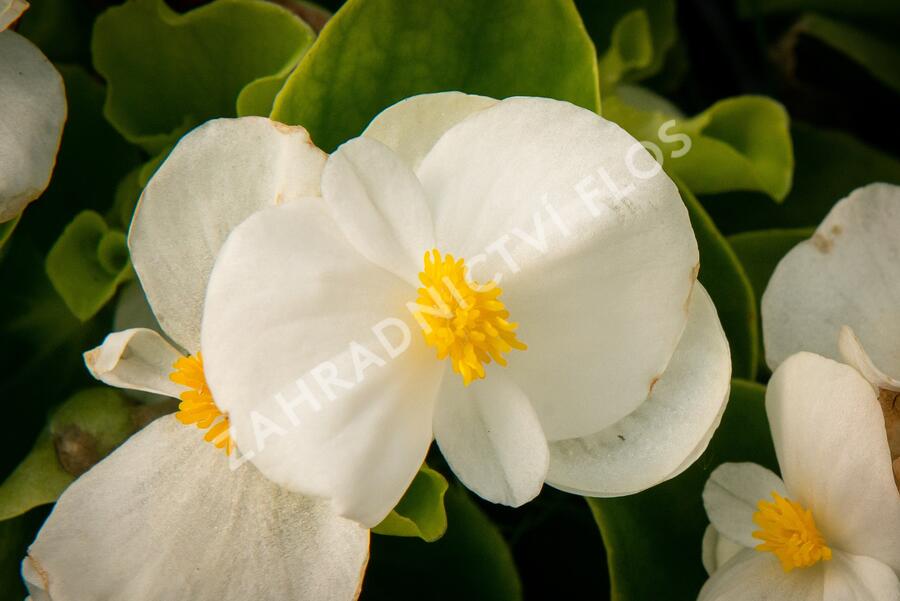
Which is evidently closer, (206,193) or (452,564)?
(206,193)

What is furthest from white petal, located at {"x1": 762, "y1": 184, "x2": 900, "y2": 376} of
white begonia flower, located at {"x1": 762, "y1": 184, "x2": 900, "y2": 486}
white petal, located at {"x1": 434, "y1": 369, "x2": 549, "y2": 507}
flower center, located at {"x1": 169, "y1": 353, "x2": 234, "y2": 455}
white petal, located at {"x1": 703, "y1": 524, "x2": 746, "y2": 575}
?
flower center, located at {"x1": 169, "y1": 353, "x2": 234, "y2": 455}

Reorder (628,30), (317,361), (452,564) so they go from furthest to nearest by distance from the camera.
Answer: (628,30), (452,564), (317,361)

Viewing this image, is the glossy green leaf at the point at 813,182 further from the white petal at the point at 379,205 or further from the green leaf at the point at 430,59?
the white petal at the point at 379,205

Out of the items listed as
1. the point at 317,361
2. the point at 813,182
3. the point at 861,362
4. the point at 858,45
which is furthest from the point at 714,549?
the point at 858,45

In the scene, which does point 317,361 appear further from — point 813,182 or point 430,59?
point 813,182

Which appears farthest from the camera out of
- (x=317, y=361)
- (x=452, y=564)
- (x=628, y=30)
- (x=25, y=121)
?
(x=628, y=30)

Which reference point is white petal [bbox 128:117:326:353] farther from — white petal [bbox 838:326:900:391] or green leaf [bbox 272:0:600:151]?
white petal [bbox 838:326:900:391]
